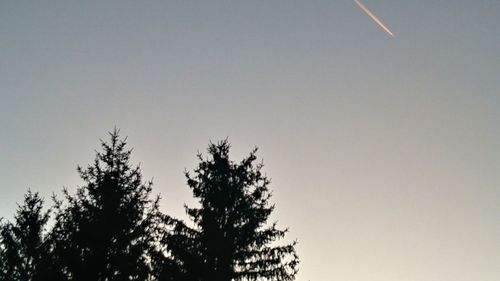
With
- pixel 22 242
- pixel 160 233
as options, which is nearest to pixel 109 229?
pixel 160 233

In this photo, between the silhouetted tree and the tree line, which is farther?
the silhouetted tree

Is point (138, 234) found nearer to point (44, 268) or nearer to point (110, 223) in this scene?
point (110, 223)

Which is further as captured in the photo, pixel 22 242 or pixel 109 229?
pixel 22 242

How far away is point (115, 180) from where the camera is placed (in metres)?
15.8

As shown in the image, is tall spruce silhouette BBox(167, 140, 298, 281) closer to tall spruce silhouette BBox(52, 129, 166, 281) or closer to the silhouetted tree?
tall spruce silhouette BBox(52, 129, 166, 281)

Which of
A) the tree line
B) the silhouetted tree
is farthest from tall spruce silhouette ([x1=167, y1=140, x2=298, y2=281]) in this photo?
the silhouetted tree

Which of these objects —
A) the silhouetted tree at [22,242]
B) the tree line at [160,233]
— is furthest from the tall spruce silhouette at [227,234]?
Result: the silhouetted tree at [22,242]

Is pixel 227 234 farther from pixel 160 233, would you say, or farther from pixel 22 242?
pixel 22 242

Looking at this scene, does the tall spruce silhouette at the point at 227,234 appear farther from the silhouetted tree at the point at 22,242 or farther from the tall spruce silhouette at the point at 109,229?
→ the silhouetted tree at the point at 22,242

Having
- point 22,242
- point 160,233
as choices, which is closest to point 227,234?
point 160,233

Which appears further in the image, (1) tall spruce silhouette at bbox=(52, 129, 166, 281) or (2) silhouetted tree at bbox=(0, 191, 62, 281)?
(2) silhouetted tree at bbox=(0, 191, 62, 281)

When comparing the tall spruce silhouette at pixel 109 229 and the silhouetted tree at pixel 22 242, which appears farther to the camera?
the silhouetted tree at pixel 22 242

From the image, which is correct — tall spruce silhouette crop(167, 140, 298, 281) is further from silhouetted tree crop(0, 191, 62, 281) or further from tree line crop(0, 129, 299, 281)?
silhouetted tree crop(0, 191, 62, 281)

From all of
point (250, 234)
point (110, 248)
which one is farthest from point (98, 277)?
point (250, 234)
